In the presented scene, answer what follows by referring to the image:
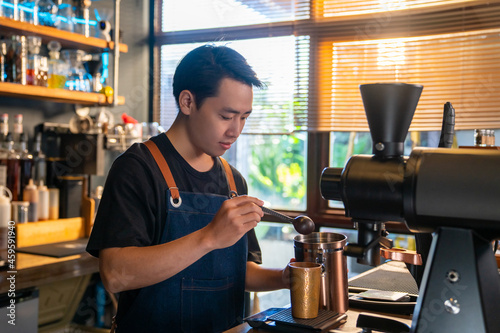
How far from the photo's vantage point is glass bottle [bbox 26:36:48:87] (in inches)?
110

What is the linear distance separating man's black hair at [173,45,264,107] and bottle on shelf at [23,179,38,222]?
63.0 inches

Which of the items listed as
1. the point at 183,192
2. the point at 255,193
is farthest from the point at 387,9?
the point at 183,192

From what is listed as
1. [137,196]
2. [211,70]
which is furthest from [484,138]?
[137,196]

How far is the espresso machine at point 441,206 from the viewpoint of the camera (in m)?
0.89

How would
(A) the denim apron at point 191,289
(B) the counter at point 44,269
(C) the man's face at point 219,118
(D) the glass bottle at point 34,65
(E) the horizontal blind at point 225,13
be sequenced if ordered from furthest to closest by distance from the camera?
(E) the horizontal blind at point 225,13 < (D) the glass bottle at point 34,65 < (B) the counter at point 44,269 < (C) the man's face at point 219,118 < (A) the denim apron at point 191,289

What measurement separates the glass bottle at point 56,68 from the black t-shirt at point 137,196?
160 cm

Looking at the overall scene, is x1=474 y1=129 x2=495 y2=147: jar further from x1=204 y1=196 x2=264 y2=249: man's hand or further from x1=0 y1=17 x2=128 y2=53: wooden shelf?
x1=0 y1=17 x2=128 y2=53: wooden shelf

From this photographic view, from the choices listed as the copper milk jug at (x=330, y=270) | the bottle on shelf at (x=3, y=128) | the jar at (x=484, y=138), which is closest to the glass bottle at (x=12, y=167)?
the bottle on shelf at (x=3, y=128)

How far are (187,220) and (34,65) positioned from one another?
1.72 metres

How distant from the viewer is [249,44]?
12.0 feet

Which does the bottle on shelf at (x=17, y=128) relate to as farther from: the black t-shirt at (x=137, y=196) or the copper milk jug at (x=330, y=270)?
the copper milk jug at (x=330, y=270)

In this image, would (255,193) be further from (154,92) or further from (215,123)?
(215,123)

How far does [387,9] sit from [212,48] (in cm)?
191

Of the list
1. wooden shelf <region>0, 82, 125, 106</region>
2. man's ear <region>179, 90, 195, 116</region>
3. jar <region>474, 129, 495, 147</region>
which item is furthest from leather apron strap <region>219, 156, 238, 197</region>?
wooden shelf <region>0, 82, 125, 106</region>
